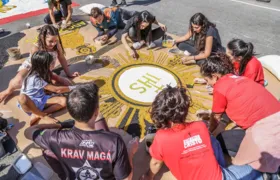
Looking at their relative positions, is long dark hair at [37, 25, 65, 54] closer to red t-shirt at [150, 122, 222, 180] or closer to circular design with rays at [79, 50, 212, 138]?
circular design with rays at [79, 50, 212, 138]

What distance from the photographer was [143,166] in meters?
3.29

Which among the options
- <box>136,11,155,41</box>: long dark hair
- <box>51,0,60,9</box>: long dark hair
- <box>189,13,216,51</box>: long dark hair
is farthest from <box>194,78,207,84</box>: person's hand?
<box>51,0,60,9</box>: long dark hair

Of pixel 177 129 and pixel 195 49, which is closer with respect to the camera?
pixel 177 129

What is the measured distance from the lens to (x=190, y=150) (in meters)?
2.20

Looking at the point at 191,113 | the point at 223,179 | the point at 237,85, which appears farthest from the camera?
the point at 191,113

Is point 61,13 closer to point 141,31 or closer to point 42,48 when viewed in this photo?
point 141,31

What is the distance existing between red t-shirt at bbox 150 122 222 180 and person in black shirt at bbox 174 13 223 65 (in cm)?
233

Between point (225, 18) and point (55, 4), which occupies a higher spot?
point (55, 4)

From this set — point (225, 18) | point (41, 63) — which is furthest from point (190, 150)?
point (225, 18)

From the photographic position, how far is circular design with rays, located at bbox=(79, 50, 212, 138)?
3953 mm

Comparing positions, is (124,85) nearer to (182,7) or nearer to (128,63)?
(128,63)

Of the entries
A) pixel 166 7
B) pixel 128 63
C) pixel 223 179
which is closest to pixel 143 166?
pixel 223 179

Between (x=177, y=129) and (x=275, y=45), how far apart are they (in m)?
5.27

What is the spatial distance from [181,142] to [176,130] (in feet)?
0.42
